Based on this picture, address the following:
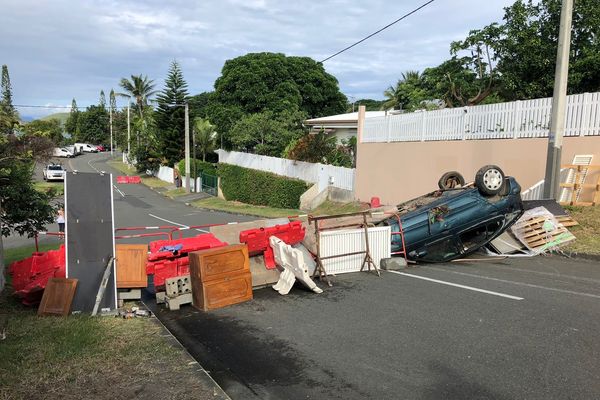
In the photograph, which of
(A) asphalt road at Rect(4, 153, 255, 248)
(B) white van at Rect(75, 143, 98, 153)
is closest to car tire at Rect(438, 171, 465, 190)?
(A) asphalt road at Rect(4, 153, 255, 248)

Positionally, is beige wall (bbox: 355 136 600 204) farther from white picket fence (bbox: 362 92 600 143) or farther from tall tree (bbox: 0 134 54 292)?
tall tree (bbox: 0 134 54 292)

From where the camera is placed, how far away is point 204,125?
47344mm

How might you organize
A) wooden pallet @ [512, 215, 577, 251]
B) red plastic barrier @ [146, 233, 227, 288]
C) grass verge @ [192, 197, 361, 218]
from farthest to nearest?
grass verge @ [192, 197, 361, 218], wooden pallet @ [512, 215, 577, 251], red plastic barrier @ [146, 233, 227, 288]

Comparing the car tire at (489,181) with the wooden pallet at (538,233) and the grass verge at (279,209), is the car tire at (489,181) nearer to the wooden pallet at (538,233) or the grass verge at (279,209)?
the wooden pallet at (538,233)

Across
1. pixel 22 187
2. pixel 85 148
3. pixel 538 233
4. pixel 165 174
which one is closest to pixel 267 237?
pixel 22 187

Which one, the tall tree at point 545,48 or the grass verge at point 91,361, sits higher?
the tall tree at point 545,48

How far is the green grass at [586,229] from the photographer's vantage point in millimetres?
9789

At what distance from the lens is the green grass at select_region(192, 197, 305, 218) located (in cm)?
2500

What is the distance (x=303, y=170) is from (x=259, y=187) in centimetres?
474

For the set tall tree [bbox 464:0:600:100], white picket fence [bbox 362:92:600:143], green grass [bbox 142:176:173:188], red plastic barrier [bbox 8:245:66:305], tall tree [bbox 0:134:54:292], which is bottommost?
green grass [bbox 142:176:173:188]

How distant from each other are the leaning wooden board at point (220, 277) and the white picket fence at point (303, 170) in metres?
16.7

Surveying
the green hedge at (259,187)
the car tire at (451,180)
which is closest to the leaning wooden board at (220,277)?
the car tire at (451,180)

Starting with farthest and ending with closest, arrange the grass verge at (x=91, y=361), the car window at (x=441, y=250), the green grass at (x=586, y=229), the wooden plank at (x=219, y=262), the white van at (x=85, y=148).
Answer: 1. the white van at (x=85, y=148)
2. the green grass at (x=586, y=229)
3. the car window at (x=441, y=250)
4. the wooden plank at (x=219, y=262)
5. the grass verge at (x=91, y=361)

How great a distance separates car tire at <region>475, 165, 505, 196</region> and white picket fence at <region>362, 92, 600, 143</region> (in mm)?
3883
